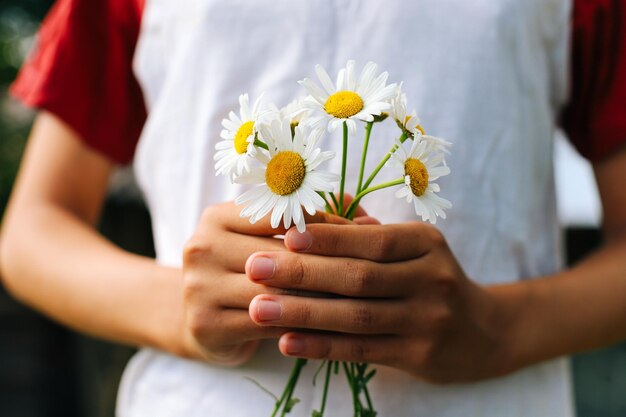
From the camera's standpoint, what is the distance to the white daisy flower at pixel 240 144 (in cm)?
49

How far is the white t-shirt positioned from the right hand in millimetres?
103

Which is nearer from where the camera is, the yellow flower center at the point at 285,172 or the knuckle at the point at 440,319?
the yellow flower center at the point at 285,172

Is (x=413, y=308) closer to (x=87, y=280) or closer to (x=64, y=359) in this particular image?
(x=87, y=280)

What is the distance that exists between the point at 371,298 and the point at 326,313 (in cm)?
4

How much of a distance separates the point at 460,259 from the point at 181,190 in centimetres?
32

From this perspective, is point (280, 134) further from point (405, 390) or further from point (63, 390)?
point (63, 390)

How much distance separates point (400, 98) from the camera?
1.68 ft

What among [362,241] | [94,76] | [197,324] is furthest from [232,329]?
[94,76]

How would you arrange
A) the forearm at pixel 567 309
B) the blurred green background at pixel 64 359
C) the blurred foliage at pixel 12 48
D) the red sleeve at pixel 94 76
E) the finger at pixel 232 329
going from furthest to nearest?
the blurred green background at pixel 64 359
the blurred foliage at pixel 12 48
the red sleeve at pixel 94 76
the forearm at pixel 567 309
the finger at pixel 232 329

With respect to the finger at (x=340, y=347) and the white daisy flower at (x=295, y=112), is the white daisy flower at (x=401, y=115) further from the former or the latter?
the finger at (x=340, y=347)

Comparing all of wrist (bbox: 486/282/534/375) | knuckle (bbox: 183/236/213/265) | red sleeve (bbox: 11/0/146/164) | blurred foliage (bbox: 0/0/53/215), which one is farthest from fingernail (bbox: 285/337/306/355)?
blurred foliage (bbox: 0/0/53/215)

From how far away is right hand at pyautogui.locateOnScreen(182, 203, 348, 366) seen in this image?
58 cm

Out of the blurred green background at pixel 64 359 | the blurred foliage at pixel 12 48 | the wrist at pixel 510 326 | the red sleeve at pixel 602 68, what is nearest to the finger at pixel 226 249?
the wrist at pixel 510 326

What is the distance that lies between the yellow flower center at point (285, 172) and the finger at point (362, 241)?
6 cm
